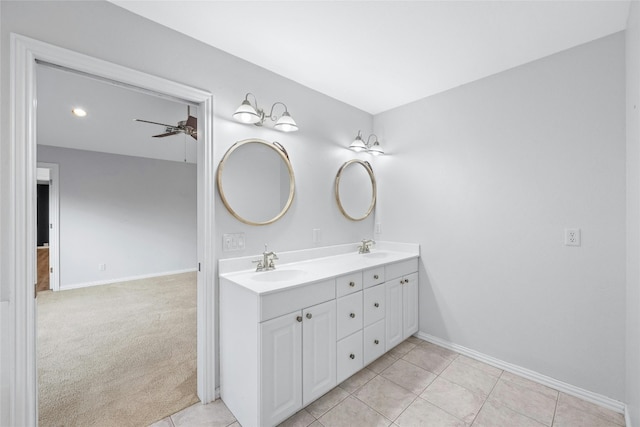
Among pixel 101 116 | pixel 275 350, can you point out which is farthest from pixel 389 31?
pixel 101 116

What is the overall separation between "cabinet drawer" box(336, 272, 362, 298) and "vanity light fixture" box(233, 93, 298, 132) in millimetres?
1236

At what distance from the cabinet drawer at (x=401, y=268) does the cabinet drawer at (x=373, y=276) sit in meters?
0.09

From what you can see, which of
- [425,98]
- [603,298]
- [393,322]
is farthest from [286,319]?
[425,98]

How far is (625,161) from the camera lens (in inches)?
65.7

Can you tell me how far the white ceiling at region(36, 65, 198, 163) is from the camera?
283cm

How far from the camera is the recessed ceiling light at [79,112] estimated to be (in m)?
3.28

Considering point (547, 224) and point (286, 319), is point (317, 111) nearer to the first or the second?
point (286, 319)

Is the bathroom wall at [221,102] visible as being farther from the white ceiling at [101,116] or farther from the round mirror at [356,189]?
the white ceiling at [101,116]

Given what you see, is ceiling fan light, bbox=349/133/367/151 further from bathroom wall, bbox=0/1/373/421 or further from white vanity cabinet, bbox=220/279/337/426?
white vanity cabinet, bbox=220/279/337/426

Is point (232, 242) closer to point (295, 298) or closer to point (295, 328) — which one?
point (295, 298)

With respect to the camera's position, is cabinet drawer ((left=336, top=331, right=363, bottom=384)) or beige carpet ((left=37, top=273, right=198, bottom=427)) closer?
beige carpet ((left=37, top=273, right=198, bottom=427))

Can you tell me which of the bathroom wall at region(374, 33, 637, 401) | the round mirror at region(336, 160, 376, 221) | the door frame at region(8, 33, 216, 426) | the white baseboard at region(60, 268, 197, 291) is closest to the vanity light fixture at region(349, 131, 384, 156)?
the round mirror at region(336, 160, 376, 221)

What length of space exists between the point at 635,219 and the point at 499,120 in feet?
3.75

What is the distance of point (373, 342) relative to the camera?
2129mm
